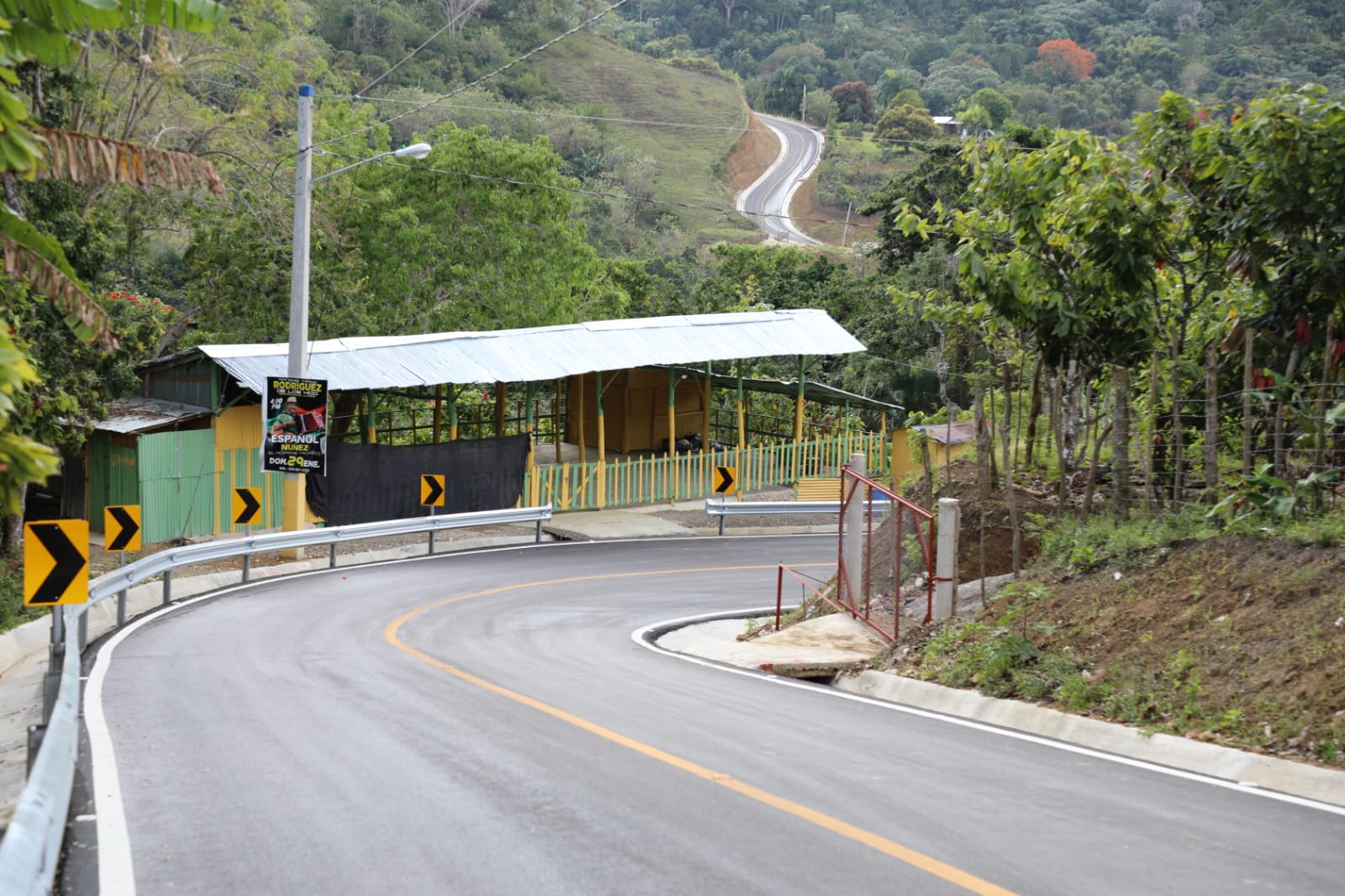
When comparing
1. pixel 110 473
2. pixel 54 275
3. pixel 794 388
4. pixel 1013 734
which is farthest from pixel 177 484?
pixel 1013 734

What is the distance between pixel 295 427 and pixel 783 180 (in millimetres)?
102328

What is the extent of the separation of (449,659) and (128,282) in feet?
110

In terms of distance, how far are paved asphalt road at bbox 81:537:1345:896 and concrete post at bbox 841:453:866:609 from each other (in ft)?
11.1

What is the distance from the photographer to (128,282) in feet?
141

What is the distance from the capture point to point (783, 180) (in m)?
121

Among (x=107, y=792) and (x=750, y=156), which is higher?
(x=750, y=156)

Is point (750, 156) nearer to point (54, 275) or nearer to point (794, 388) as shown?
point (794, 388)

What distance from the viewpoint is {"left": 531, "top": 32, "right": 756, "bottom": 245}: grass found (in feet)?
358

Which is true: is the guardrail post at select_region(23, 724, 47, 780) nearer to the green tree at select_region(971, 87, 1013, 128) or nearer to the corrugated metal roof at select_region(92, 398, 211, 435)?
the corrugated metal roof at select_region(92, 398, 211, 435)

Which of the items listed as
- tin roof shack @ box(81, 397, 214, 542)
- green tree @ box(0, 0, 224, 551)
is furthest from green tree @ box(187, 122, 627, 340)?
green tree @ box(0, 0, 224, 551)

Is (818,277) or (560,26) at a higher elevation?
(560,26)

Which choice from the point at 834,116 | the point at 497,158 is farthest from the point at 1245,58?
the point at 497,158

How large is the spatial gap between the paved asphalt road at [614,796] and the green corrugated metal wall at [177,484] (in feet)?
38.1

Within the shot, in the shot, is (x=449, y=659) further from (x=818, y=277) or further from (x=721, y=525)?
(x=818, y=277)
